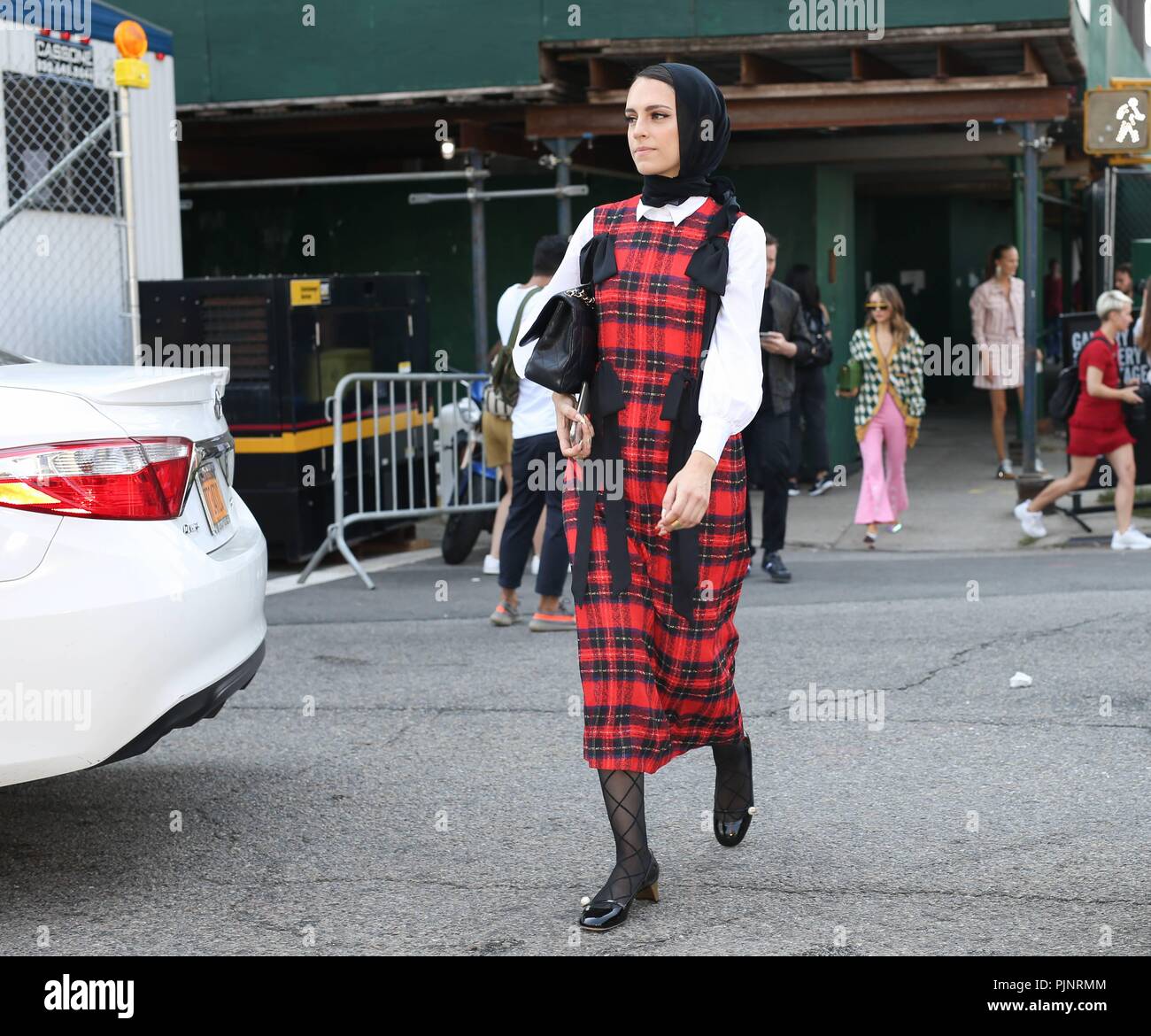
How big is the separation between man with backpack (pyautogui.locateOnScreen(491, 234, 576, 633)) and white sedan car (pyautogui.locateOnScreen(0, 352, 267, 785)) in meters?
3.32

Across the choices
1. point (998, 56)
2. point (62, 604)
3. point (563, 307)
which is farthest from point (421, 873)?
point (998, 56)

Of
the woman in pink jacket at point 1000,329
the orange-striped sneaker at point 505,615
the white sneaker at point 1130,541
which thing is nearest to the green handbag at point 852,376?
the white sneaker at point 1130,541

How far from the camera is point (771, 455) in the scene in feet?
30.9

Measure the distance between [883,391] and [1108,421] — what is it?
145 centimetres

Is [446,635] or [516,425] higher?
[516,425]

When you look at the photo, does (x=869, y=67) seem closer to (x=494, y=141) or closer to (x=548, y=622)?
(x=494, y=141)

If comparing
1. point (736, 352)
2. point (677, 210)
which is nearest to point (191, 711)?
point (736, 352)

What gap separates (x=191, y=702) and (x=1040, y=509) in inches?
313

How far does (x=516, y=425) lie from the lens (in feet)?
26.6

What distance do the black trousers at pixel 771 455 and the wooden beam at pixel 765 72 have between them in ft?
12.9

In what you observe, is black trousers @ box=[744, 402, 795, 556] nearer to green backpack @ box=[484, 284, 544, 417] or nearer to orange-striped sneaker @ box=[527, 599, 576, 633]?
green backpack @ box=[484, 284, 544, 417]

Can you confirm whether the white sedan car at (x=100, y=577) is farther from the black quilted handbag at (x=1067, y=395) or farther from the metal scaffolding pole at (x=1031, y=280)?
the metal scaffolding pole at (x=1031, y=280)

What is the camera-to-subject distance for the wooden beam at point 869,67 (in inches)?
486

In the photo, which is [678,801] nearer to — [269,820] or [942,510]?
[269,820]
